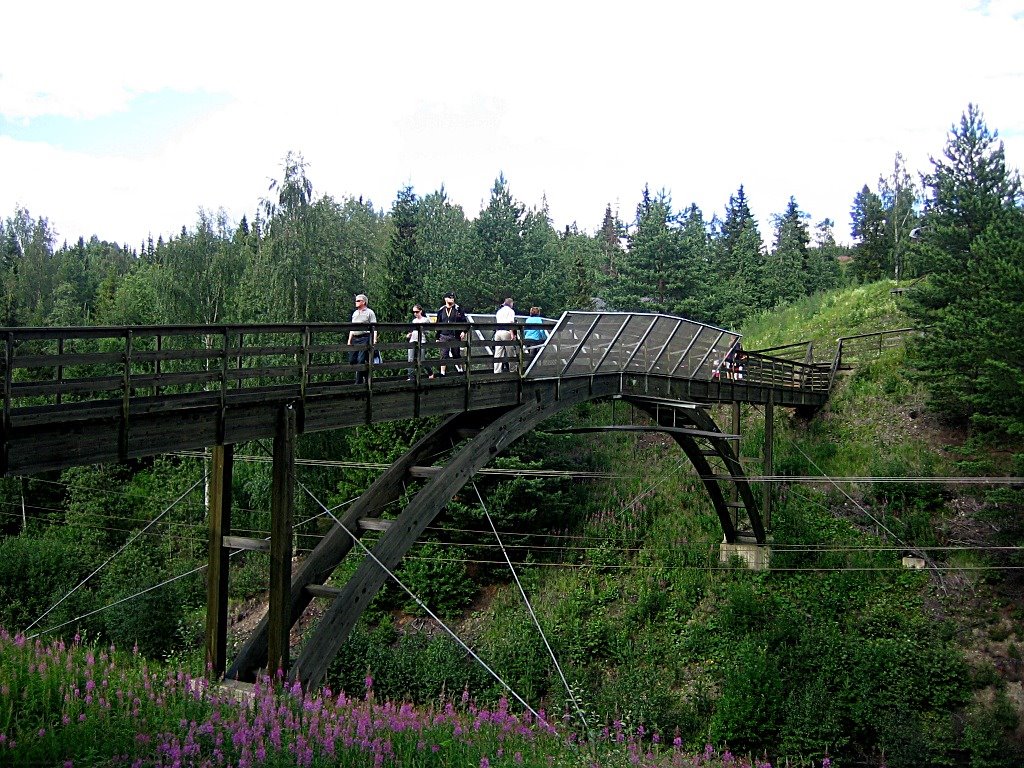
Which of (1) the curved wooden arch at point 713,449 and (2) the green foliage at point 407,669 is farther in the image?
(2) the green foliage at point 407,669

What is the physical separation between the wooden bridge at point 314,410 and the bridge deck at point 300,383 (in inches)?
0.8

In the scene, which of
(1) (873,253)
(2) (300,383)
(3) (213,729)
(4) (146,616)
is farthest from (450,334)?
(1) (873,253)

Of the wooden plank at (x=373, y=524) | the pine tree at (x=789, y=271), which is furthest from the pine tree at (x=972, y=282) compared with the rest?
the pine tree at (x=789, y=271)

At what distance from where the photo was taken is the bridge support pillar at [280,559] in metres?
9.08

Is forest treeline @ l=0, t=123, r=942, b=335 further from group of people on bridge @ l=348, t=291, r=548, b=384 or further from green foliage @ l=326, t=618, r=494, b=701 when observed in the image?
group of people on bridge @ l=348, t=291, r=548, b=384

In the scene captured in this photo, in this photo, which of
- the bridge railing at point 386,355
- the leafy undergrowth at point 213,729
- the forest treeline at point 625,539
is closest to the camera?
the leafy undergrowth at point 213,729

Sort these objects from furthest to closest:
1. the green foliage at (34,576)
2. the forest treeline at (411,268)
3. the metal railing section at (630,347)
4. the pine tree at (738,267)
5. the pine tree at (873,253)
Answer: the pine tree at (873,253), the pine tree at (738,267), the forest treeline at (411,268), the green foliage at (34,576), the metal railing section at (630,347)

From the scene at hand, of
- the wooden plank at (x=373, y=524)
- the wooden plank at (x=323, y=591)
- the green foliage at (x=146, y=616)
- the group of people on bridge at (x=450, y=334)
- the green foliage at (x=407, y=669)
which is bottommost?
the green foliage at (x=407, y=669)

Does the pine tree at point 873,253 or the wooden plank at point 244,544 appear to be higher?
the pine tree at point 873,253

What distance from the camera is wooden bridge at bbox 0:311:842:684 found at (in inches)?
288

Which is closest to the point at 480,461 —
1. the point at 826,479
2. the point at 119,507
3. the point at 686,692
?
the point at 686,692

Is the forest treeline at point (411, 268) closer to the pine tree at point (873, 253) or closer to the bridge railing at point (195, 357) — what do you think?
the pine tree at point (873, 253)

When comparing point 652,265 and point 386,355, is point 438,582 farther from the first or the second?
point 652,265

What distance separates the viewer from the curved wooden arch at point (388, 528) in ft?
31.0
